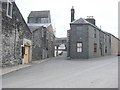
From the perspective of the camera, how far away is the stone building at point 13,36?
21125mm

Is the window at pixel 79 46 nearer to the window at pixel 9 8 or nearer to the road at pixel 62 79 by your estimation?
the window at pixel 9 8

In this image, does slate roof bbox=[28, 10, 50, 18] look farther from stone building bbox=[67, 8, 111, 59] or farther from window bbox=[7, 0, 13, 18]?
window bbox=[7, 0, 13, 18]

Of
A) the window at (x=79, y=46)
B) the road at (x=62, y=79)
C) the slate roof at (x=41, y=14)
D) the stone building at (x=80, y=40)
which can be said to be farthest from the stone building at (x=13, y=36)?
the slate roof at (x=41, y=14)

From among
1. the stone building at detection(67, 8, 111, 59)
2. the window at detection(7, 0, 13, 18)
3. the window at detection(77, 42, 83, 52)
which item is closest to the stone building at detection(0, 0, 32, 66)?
the window at detection(7, 0, 13, 18)

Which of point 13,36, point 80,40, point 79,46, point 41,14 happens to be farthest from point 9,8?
→ point 41,14

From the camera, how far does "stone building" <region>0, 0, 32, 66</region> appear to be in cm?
2112

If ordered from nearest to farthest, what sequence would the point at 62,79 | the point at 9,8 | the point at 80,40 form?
the point at 62,79
the point at 9,8
the point at 80,40

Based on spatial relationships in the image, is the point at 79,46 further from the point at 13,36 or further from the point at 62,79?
the point at 62,79

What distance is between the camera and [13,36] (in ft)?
76.6

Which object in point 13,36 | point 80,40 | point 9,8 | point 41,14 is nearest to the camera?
point 9,8

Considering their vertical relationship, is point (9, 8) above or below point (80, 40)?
above

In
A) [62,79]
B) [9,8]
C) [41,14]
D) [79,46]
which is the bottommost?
[62,79]

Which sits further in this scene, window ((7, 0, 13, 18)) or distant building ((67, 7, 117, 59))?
distant building ((67, 7, 117, 59))

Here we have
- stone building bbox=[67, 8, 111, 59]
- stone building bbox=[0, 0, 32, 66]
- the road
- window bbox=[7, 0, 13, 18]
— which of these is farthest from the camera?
stone building bbox=[67, 8, 111, 59]
